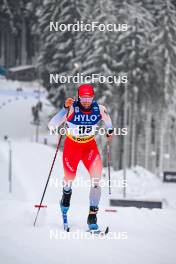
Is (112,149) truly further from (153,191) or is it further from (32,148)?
Answer: (32,148)

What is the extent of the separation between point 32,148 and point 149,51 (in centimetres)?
1070

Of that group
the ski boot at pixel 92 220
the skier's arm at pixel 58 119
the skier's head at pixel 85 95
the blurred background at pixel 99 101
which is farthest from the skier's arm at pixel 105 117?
the blurred background at pixel 99 101

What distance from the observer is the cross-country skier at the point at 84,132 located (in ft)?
19.0

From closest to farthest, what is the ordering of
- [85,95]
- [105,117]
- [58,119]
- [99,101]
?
[85,95] → [58,119] → [105,117] → [99,101]

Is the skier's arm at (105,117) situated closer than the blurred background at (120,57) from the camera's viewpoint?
Yes

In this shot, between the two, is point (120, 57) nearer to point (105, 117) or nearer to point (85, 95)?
point (105, 117)

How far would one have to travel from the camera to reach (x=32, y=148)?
74.5ft

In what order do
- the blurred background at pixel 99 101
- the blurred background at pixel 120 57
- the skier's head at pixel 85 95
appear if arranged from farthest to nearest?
the blurred background at pixel 120 57, the skier's head at pixel 85 95, the blurred background at pixel 99 101

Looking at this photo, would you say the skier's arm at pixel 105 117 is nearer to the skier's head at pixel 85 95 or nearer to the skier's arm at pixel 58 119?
the skier's head at pixel 85 95

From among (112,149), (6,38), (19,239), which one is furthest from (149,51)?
(19,239)

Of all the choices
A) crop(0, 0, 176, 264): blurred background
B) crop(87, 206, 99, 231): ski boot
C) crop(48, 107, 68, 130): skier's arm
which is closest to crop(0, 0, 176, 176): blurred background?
crop(0, 0, 176, 264): blurred background

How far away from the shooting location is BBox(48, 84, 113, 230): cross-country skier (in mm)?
5785

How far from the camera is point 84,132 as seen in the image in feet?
19.1

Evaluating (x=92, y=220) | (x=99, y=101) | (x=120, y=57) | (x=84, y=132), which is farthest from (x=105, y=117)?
(x=120, y=57)
